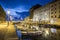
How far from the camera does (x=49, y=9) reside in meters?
75.9

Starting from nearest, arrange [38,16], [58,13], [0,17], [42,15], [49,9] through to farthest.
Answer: [58,13]
[0,17]
[49,9]
[42,15]
[38,16]

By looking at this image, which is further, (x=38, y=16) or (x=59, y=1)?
(x=38, y=16)

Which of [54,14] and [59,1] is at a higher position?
[59,1]

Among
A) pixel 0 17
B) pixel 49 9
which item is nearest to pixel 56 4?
pixel 49 9

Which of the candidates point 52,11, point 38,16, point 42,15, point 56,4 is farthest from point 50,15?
point 38,16

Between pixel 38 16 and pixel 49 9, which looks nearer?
pixel 49 9

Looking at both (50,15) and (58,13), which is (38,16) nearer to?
(50,15)

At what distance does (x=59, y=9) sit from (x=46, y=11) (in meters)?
14.9

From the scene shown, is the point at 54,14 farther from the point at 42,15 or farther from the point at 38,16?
the point at 38,16

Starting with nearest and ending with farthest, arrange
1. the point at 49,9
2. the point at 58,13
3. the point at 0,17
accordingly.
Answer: the point at 58,13
the point at 0,17
the point at 49,9

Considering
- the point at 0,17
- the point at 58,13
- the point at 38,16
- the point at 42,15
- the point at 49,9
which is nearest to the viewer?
the point at 58,13

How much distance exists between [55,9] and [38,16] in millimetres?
25770

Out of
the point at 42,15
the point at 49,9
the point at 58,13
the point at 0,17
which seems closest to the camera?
the point at 58,13

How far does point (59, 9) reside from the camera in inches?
2598
